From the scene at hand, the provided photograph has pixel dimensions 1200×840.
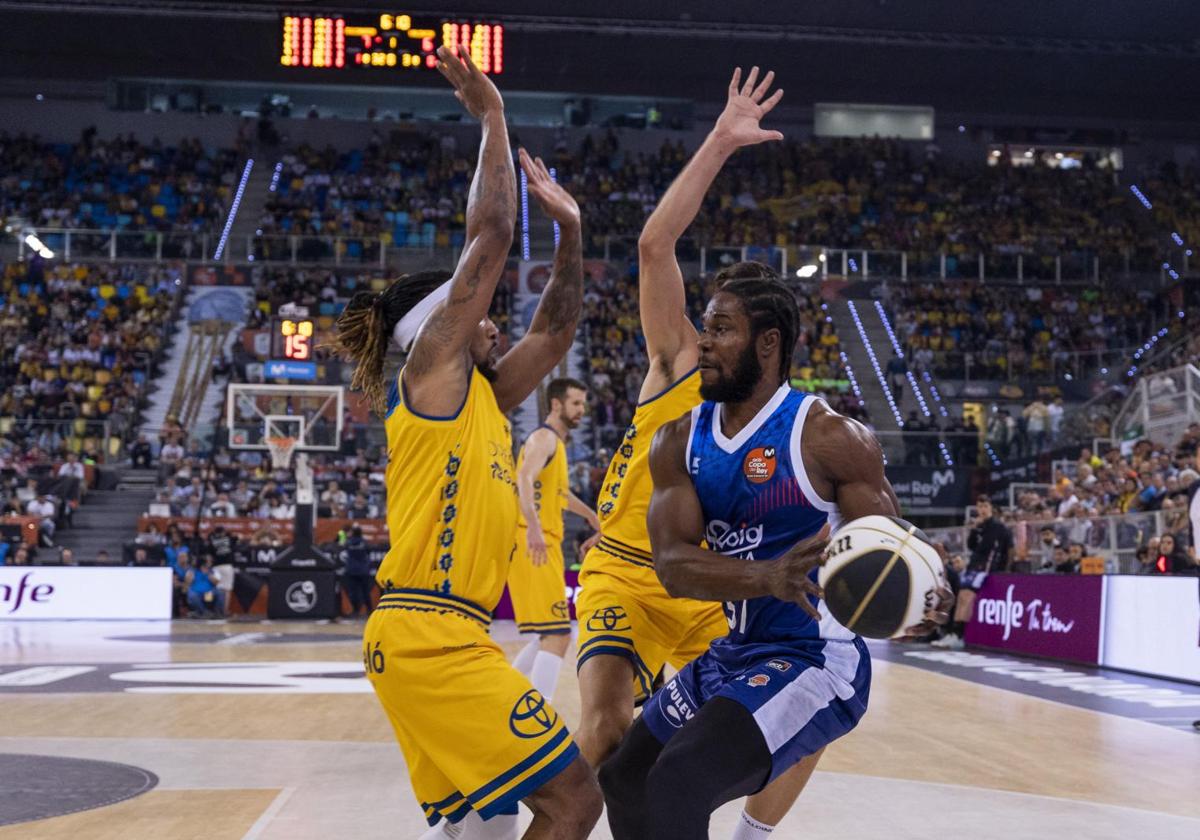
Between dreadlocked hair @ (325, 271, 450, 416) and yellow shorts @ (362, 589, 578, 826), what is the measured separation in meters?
0.77

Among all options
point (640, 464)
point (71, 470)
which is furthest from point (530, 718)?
point (71, 470)

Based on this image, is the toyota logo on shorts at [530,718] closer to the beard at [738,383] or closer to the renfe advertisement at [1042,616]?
the beard at [738,383]

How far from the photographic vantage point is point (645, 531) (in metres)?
5.33

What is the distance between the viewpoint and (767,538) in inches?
154

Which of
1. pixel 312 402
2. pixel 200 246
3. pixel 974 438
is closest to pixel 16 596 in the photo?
pixel 312 402

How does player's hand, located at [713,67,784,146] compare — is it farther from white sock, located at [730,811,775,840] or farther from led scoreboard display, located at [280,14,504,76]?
led scoreboard display, located at [280,14,504,76]

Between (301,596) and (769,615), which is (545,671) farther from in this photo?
(301,596)

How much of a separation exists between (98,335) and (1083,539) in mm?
21964

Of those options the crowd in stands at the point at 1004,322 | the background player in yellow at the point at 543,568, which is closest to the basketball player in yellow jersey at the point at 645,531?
the background player in yellow at the point at 543,568

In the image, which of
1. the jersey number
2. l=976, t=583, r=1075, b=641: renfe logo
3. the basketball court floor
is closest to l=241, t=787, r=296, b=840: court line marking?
the basketball court floor

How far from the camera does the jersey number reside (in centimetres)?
399

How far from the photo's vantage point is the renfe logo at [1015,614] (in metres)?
14.4

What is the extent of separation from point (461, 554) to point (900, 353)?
25.7m

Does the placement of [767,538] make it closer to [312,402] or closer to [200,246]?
[312,402]
